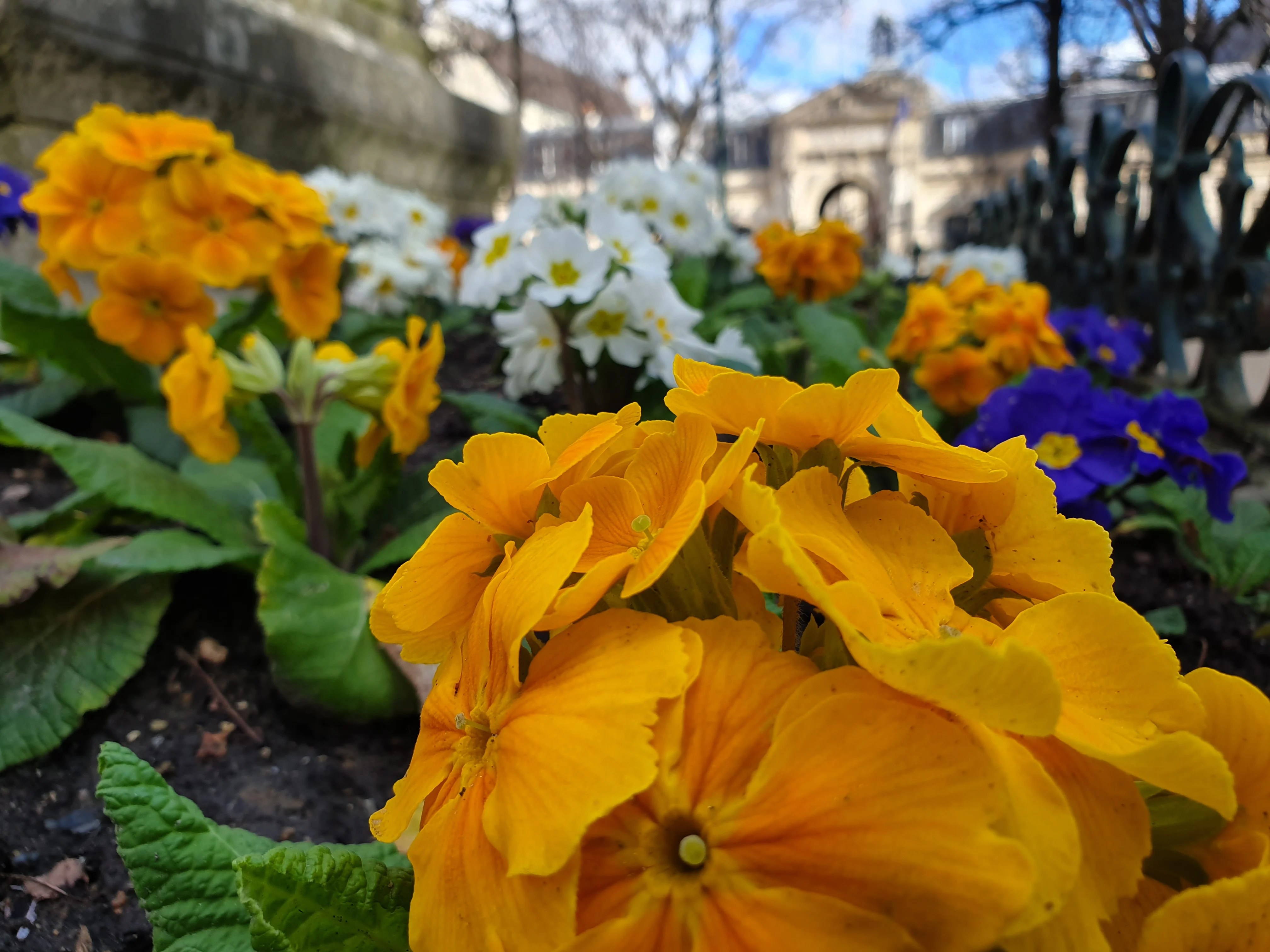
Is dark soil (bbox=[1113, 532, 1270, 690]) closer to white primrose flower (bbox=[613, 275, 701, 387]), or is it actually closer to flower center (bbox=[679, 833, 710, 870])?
white primrose flower (bbox=[613, 275, 701, 387])

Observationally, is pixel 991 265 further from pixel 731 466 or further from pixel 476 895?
pixel 476 895

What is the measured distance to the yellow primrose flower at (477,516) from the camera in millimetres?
604

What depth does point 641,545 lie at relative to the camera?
541mm

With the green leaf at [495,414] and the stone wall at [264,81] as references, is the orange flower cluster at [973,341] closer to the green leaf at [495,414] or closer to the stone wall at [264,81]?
the green leaf at [495,414]

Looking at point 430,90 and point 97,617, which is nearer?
point 97,617

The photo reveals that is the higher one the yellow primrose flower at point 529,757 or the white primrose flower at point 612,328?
the white primrose flower at point 612,328

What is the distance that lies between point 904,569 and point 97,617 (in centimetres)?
156

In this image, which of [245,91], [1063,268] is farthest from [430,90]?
[1063,268]

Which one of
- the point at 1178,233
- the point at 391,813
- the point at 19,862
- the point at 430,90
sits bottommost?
the point at 19,862

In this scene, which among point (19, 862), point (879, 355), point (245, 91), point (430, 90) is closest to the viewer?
point (19, 862)

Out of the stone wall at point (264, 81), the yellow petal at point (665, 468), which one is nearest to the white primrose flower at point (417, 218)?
the stone wall at point (264, 81)

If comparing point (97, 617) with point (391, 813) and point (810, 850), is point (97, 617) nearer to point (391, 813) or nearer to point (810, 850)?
point (391, 813)

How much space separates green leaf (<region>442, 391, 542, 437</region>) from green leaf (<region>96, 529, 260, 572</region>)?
67cm

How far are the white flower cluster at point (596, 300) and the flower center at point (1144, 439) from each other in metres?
0.87
